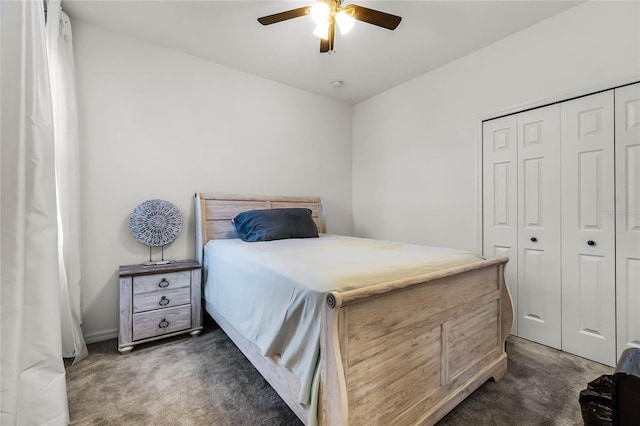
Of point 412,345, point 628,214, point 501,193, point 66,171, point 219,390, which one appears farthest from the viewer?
point 501,193

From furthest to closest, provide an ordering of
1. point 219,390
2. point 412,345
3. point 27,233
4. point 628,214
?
1. point 628,214
2. point 219,390
3. point 412,345
4. point 27,233

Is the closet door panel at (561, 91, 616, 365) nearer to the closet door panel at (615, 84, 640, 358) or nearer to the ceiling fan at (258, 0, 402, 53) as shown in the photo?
the closet door panel at (615, 84, 640, 358)

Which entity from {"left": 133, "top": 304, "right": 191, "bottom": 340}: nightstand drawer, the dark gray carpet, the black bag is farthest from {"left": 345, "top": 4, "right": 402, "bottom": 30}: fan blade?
{"left": 133, "top": 304, "right": 191, "bottom": 340}: nightstand drawer

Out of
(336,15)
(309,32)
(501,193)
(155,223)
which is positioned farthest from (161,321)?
(501,193)

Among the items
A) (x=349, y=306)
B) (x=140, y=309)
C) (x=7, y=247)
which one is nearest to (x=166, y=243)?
(x=140, y=309)

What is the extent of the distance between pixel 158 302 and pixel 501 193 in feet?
10.3

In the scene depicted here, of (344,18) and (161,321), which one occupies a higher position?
(344,18)

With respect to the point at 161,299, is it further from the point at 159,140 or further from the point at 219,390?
the point at 159,140

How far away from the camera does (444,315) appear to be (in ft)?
4.82

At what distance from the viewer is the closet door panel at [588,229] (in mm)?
2025

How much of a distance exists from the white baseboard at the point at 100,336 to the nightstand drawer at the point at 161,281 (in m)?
0.64

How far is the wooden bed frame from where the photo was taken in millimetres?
1044

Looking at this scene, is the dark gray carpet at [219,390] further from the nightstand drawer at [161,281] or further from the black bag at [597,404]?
the nightstand drawer at [161,281]

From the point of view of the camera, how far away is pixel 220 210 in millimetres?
2854
